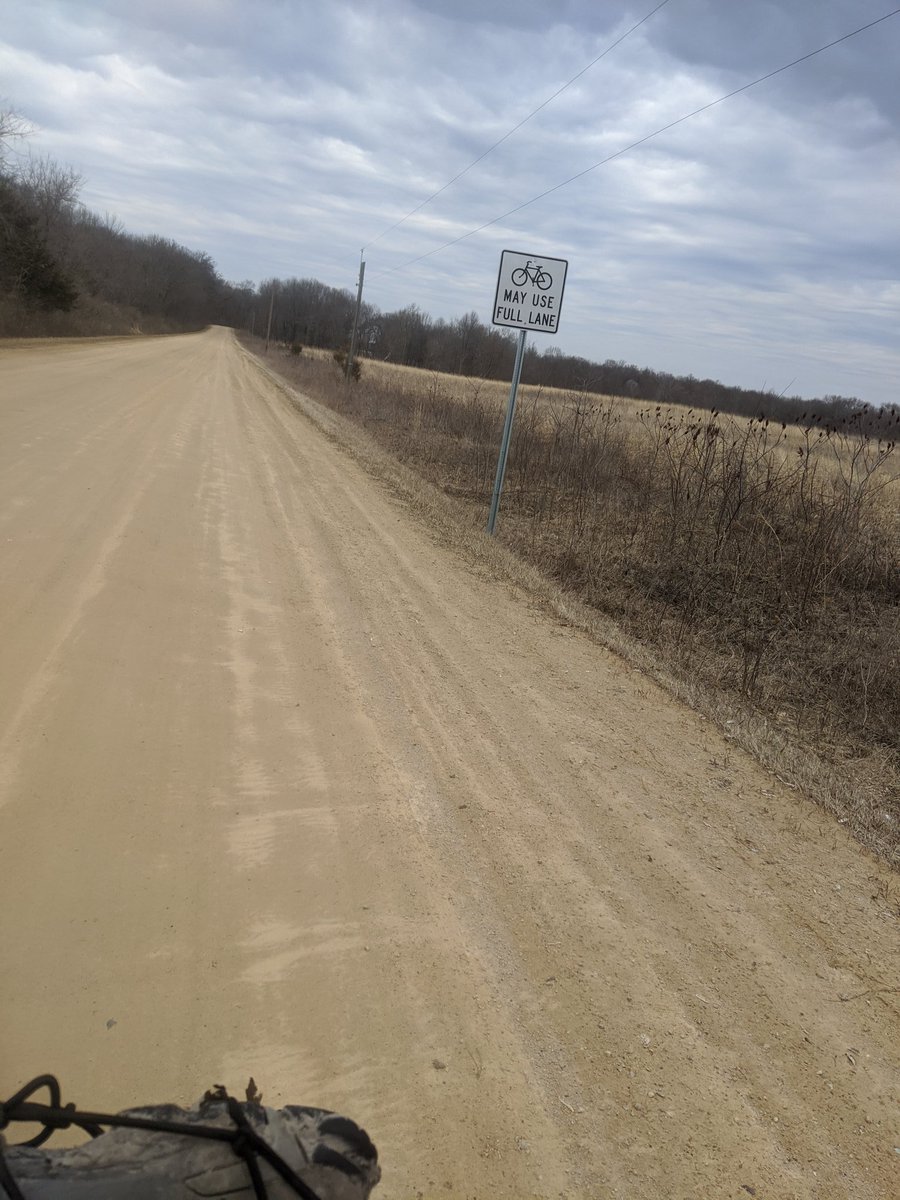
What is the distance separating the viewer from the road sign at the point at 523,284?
934 centimetres

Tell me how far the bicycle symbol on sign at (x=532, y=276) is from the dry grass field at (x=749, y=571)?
277cm

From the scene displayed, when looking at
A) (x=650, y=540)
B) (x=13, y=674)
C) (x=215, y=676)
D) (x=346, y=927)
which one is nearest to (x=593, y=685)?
(x=215, y=676)

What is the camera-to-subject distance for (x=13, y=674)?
4078mm

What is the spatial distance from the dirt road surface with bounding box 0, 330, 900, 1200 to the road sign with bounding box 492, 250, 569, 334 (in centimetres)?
495

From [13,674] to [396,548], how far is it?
15.8ft

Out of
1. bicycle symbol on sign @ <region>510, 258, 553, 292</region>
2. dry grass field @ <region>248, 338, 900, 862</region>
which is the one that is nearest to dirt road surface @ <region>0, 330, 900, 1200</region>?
dry grass field @ <region>248, 338, 900, 862</region>

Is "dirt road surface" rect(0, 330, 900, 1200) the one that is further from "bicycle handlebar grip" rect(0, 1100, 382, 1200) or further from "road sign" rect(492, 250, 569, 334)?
"road sign" rect(492, 250, 569, 334)

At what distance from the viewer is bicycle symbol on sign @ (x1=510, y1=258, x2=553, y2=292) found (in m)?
9.35

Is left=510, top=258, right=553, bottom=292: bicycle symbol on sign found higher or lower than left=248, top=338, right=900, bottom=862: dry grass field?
higher

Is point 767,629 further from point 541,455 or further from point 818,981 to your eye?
point 541,455

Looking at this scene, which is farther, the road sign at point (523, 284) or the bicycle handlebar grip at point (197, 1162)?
the road sign at point (523, 284)

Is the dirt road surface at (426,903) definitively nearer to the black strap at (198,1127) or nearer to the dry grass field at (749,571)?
the dry grass field at (749,571)

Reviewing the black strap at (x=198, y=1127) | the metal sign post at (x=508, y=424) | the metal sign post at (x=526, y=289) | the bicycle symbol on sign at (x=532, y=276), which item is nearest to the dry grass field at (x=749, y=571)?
the metal sign post at (x=508, y=424)

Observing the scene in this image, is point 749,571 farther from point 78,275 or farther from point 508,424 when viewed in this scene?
point 78,275
